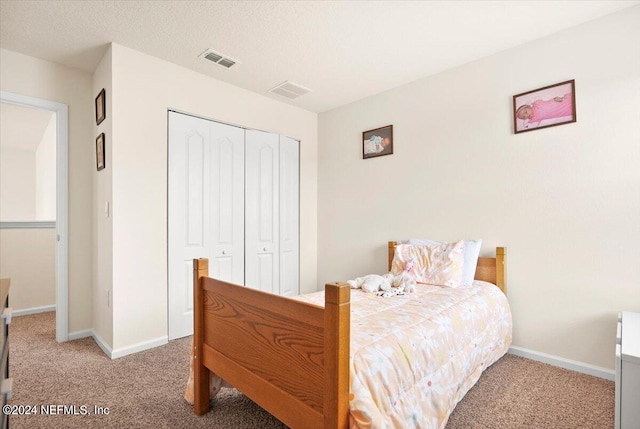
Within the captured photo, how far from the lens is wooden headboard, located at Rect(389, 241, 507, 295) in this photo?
259cm

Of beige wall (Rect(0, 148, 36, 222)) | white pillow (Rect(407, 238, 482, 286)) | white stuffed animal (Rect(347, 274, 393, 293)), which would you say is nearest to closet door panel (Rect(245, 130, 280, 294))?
white stuffed animal (Rect(347, 274, 393, 293))

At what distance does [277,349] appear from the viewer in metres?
1.39

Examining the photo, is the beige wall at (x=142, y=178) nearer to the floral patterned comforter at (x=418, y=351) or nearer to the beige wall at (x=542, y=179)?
the floral patterned comforter at (x=418, y=351)

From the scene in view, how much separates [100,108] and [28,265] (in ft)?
7.87

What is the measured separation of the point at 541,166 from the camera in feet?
8.13

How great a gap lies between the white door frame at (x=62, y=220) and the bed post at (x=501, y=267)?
372cm

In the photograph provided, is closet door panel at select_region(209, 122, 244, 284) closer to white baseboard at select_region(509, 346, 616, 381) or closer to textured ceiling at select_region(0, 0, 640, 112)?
textured ceiling at select_region(0, 0, 640, 112)

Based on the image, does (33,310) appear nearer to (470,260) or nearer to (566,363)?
(470,260)

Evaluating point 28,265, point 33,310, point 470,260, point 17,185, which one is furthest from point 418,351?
point 17,185

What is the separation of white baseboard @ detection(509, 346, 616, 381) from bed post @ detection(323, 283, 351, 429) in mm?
2074

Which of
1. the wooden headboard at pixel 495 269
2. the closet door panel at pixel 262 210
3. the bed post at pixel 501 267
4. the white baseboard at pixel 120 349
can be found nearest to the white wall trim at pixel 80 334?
the white baseboard at pixel 120 349

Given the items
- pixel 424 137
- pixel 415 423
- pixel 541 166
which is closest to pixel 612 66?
pixel 541 166

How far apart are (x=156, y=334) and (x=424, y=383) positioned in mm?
2294

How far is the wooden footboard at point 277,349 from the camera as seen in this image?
112 centimetres
